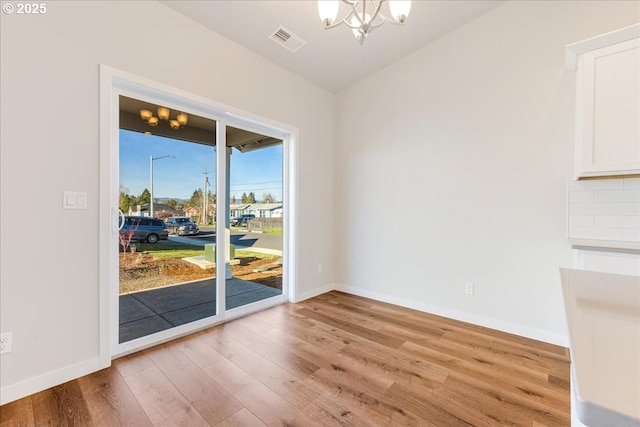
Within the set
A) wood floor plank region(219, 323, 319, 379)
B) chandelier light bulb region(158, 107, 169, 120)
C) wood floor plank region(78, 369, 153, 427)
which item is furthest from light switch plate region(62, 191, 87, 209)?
wood floor plank region(219, 323, 319, 379)

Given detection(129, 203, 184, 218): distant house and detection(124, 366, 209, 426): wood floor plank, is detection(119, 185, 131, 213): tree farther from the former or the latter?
detection(124, 366, 209, 426): wood floor plank

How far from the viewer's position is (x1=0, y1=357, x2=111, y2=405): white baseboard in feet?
5.67

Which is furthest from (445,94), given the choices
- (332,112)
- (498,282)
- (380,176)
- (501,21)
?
(498,282)

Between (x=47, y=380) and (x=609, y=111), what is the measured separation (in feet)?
14.5

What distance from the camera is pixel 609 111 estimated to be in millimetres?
2076

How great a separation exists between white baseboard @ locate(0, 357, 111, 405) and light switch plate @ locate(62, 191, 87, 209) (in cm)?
112

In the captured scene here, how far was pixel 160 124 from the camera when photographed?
2.52m

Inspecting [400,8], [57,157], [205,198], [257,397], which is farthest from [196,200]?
[400,8]

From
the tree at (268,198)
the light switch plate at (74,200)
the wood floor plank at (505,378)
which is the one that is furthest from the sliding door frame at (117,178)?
the wood floor plank at (505,378)

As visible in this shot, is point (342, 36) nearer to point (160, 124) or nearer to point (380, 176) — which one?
point (380, 176)

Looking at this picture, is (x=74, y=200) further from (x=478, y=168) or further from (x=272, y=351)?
(x=478, y=168)

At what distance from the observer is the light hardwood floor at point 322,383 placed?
1624mm

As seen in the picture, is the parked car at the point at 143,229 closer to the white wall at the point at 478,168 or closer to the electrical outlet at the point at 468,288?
the white wall at the point at 478,168

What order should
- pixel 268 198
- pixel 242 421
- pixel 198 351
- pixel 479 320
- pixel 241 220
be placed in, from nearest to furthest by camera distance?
1. pixel 242 421
2. pixel 198 351
3. pixel 479 320
4. pixel 241 220
5. pixel 268 198
